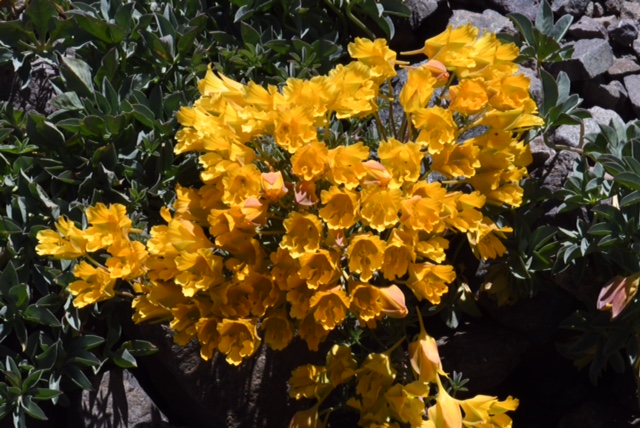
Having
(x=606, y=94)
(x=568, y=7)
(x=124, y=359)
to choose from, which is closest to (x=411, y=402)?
(x=124, y=359)

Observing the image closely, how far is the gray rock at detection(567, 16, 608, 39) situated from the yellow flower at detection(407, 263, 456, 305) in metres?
1.53

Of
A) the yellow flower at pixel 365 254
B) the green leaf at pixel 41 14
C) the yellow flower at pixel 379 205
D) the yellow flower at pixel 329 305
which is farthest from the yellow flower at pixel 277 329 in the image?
the green leaf at pixel 41 14

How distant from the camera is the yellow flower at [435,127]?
2.54m

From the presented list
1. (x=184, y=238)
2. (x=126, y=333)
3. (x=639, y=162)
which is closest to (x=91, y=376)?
(x=126, y=333)

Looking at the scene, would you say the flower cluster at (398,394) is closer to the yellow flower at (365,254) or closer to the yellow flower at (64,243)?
the yellow flower at (365,254)

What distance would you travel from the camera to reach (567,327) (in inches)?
118

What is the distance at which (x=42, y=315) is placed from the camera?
2996 mm

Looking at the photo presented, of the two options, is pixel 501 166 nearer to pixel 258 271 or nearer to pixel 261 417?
pixel 258 271

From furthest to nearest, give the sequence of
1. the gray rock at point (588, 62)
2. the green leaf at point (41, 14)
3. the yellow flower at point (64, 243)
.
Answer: the gray rock at point (588, 62) → the green leaf at point (41, 14) → the yellow flower at point (64, 243)

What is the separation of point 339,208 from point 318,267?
17cm

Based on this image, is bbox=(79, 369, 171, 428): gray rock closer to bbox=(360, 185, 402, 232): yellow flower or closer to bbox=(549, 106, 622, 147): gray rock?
bbox=(360, 185, 402, 232): yellow flower

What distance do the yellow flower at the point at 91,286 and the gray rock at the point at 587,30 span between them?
2.08 metres

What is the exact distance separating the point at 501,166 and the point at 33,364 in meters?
1.66

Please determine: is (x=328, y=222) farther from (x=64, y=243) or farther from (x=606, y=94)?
(x=606, y=94)
